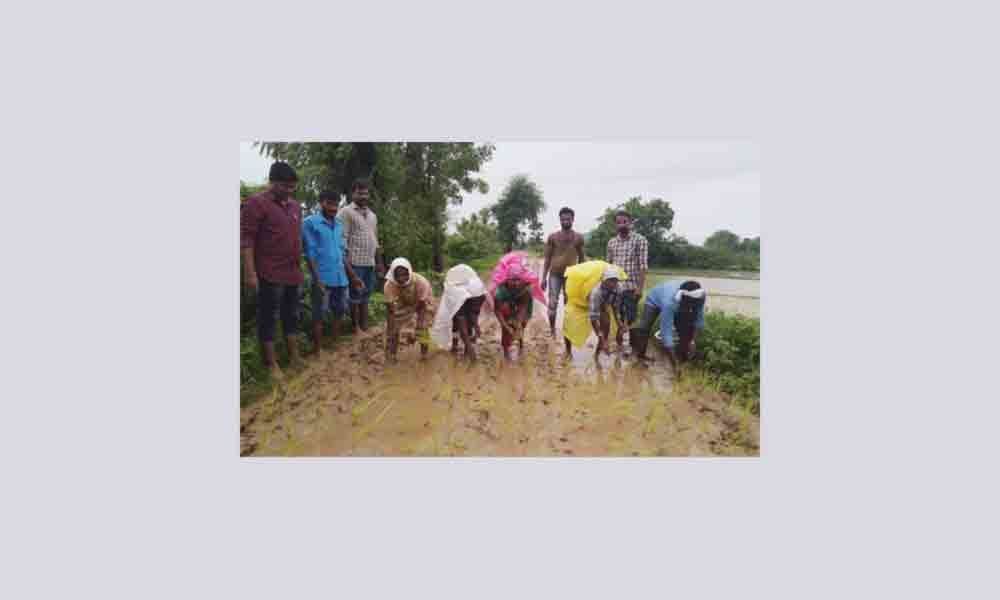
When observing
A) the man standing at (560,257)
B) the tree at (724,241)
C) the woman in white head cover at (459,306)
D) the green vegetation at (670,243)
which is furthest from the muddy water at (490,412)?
the tree at (724,241)

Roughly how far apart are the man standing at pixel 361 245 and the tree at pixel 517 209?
3.75 feet

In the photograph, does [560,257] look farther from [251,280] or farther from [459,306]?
[251,280]

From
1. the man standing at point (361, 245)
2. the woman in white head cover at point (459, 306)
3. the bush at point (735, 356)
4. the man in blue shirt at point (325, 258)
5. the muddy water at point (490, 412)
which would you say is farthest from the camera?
the man standing at point (361, 245)

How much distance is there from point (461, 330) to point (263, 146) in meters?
2.15

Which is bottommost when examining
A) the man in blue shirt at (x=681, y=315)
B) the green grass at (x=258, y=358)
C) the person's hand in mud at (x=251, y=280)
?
the green grass at (x=258, y=358)

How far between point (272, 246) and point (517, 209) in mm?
2107

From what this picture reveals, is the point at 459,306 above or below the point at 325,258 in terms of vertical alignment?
below

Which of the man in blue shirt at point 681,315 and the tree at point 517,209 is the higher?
the tree at point 517,209

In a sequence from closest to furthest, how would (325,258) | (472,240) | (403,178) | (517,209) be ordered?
(325,258) < (403,178) < (517,209) < (472,240)

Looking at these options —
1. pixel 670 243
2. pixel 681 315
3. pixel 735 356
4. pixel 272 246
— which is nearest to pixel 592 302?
pixel 681 315

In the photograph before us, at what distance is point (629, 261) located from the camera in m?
4.12

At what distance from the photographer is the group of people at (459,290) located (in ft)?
11.7

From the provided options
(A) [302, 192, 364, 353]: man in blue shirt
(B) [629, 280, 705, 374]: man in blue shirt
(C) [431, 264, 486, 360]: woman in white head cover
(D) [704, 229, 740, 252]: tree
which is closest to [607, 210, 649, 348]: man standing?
(B) [629, 280, 705, 374]: man in blue shirt

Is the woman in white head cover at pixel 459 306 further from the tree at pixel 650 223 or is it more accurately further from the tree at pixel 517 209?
the tree at pixel 650 223
